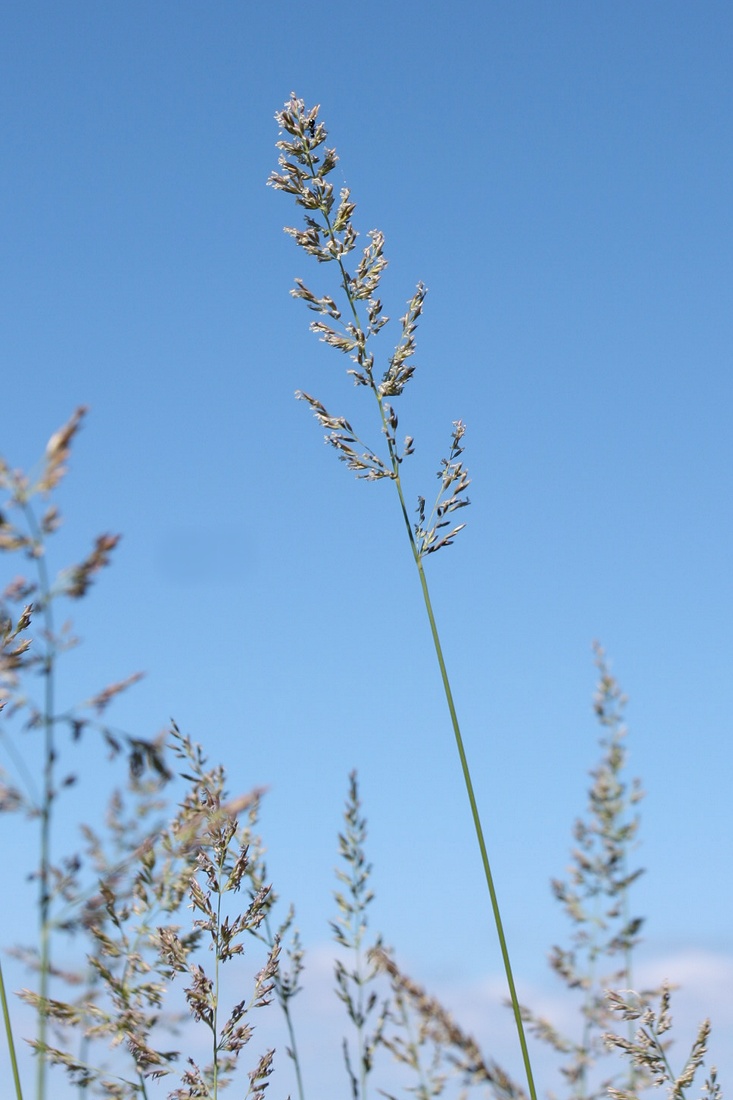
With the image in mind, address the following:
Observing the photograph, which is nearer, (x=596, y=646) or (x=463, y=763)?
(x=463, y=763)

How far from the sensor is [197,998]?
150 inches

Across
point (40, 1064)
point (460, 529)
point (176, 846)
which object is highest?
point (460, 529)

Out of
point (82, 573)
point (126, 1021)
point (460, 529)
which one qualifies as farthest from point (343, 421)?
point (82, 573)

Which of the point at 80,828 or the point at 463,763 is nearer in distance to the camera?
the point at 463,763

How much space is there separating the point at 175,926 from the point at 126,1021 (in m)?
1.15

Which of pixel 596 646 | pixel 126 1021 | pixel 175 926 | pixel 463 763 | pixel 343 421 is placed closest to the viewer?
pixel 126 1021

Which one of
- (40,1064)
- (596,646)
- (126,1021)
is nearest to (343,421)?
(596,646)

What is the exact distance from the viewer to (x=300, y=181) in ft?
17.4

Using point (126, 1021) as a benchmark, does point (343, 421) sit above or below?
above

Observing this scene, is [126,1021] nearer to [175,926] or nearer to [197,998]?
[197,998]

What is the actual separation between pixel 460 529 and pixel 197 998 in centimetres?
208

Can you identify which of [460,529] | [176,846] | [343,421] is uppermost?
[343,421]

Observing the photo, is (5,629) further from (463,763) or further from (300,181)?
(300,181)

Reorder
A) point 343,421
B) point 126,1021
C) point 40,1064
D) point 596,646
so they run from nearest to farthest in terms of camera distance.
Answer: point 40,1064 < point 126,1021 < point 343,421 < point 596,646
